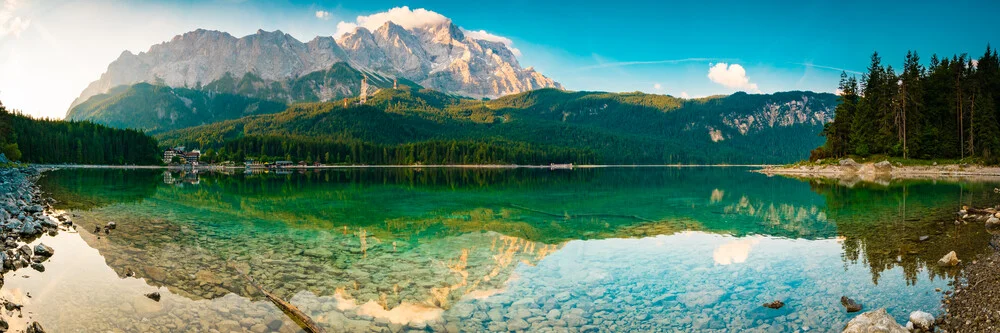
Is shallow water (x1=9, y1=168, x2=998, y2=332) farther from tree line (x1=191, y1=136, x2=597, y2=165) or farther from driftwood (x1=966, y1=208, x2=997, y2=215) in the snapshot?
tree line (x1=191, y1=136, x2=597, y2=165)

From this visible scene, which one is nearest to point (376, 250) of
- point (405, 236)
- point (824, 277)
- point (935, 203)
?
point (405, 236)

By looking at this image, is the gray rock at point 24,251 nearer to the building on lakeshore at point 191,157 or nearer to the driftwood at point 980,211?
the driftwood at point 980,211

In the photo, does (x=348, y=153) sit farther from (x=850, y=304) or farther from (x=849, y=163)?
(x=850, y=304)

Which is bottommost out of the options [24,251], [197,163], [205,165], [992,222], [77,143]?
[992,222]

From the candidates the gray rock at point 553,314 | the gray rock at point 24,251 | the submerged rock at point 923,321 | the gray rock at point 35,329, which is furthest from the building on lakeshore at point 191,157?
the submerged rock at point 923,321

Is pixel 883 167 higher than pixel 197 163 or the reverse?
the reverse

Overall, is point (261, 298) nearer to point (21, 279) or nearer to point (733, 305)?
point (21, 279)

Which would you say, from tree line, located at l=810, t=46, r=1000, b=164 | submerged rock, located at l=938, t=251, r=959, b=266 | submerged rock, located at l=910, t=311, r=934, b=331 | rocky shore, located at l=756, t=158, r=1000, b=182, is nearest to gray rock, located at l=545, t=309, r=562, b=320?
Answer: submerged rock, located at l=910, t=311, r=934, b=331

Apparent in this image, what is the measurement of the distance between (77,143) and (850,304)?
6875 inches

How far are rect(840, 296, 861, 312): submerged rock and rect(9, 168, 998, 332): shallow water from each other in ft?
0.76

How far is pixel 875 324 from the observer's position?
8.67 meters

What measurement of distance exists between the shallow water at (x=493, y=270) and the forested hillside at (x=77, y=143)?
11580 centimetres

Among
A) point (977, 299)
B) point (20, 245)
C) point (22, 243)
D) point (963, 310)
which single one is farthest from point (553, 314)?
point (22, 243)

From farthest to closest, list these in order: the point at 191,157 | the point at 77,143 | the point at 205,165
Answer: the point at 205,165
the point at 191,157
the point at 77,143
